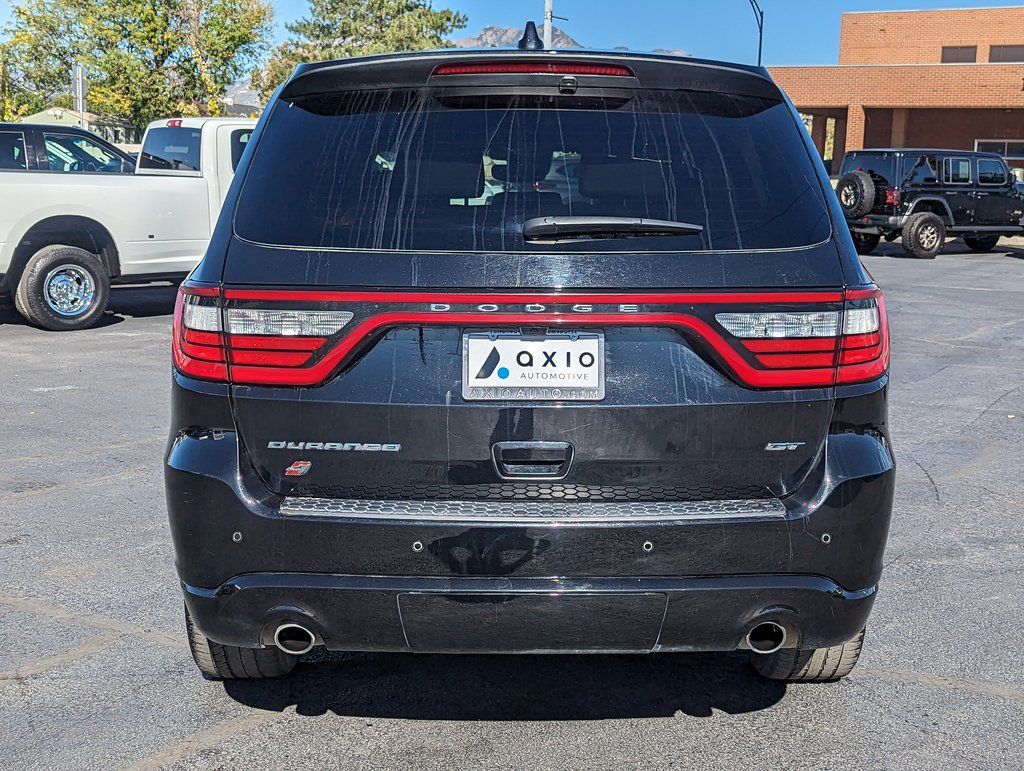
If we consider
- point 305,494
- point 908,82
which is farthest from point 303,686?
point 908,82

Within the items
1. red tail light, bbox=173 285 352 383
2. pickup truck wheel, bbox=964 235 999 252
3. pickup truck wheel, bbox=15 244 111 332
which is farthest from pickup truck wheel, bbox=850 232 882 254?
red tail light, bbox=173 285 352 383

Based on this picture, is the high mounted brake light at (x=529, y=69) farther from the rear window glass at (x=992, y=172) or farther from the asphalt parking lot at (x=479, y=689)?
the rear window glass at (x=992, y=172)

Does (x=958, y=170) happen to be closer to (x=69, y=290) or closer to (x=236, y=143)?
(x=236, y=143)

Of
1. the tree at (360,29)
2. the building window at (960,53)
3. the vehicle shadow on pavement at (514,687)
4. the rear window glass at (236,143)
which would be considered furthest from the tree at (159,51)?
the vehicle shadow on pavement at (514,687)

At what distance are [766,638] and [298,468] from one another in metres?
1.25

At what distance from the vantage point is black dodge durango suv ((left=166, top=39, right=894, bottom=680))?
275cm

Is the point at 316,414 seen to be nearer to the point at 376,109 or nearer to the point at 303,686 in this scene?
the point at 376,109

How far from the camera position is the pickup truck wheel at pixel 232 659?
338 centimetres

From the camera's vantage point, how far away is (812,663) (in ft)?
11.5

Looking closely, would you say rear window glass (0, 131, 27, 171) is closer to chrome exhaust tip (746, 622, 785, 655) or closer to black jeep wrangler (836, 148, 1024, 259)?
chrome exhaust tip (746, 622, 785, 655)

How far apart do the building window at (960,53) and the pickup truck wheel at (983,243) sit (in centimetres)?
3609

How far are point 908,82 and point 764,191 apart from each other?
152ft

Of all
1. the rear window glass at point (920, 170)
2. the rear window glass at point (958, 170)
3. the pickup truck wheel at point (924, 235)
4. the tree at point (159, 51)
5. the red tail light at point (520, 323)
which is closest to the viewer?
the red tail light at point (520, 323)

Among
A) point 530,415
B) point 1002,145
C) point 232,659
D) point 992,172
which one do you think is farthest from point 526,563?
point 1002,145
